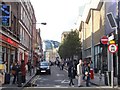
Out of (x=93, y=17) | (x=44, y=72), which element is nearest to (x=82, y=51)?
(x=93, y=17)

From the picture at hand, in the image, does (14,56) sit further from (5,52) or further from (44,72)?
(5,52)

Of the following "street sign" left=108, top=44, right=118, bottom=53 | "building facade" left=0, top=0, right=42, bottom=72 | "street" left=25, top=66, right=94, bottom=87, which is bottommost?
"street" left=25, top=66, right=94, bottom=87

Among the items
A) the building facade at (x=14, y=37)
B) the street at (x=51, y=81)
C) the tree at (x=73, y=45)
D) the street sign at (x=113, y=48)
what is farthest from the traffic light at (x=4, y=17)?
the tree at (x=73, y=45)

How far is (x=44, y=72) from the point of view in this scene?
4509cm

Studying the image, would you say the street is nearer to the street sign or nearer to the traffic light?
the street sign

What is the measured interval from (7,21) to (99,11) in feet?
86.3

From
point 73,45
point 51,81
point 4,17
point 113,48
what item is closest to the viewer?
point 113,48

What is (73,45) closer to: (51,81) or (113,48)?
(51,81)

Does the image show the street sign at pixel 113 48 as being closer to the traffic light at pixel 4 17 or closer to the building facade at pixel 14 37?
the traffic light at pixel 4 17

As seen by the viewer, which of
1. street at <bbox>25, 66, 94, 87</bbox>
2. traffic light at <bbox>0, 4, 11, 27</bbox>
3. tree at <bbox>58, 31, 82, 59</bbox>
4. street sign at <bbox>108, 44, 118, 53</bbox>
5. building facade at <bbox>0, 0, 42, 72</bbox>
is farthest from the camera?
tree at <bbox>58, 31, 82, 59</bbox>

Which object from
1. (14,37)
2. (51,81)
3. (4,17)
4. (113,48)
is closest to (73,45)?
(14,37)

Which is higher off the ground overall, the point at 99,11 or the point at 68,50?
the point at 99,11

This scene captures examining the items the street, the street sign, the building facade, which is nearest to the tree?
the building facade

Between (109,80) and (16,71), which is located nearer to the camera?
(109,80)
